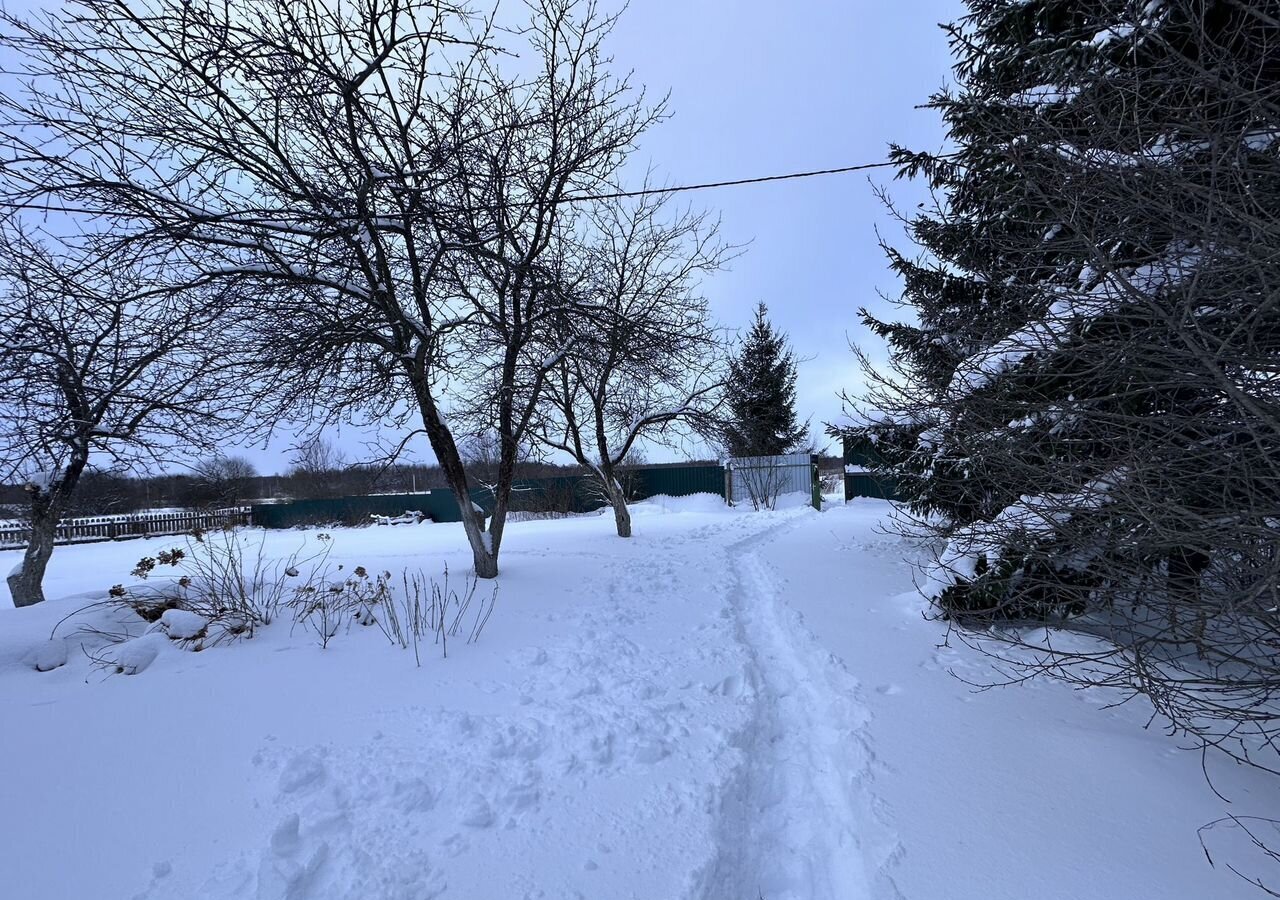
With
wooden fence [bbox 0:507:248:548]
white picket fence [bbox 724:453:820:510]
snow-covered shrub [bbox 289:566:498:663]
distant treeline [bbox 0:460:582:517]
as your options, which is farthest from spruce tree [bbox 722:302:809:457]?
wooden fence [bbox 0:507:248:548]

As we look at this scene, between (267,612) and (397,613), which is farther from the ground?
(267,612)

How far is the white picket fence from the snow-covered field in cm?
1537

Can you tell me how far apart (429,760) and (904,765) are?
2493 millimetres

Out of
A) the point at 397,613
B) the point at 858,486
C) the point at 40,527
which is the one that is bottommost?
the point at 397,613

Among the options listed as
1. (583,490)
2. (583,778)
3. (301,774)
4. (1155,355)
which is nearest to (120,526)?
(583,490)

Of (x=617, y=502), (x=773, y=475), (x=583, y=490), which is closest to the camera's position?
(x=617, y=502)

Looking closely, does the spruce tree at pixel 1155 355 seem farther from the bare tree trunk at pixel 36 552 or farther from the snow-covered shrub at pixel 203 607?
the bare tree trunk at pixel 36 552

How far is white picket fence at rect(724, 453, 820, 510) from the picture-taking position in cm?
1955

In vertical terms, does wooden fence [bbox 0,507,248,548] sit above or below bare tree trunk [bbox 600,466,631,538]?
below

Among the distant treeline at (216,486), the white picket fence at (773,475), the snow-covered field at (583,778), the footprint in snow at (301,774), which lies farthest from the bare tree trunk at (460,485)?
the white picket fence at (773,475)

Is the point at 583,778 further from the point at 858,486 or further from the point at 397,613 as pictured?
the point at 858,486

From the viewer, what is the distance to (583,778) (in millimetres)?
2670

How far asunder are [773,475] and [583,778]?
17.9 metres

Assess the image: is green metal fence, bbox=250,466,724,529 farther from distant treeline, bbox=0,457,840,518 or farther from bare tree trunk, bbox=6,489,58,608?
bare tree trunk, bbox=6,489,58,608
